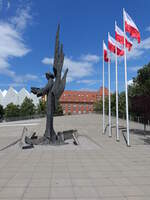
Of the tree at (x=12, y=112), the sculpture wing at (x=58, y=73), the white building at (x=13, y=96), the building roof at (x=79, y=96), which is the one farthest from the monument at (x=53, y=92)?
the building roof at (x=79, y=96)

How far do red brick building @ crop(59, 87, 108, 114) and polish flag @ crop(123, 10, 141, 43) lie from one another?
8244 centimetres

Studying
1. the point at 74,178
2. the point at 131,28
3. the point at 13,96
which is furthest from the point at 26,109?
the point at 74,178

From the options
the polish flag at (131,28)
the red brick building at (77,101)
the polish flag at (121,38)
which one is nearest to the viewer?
the polish flag at (131,28)

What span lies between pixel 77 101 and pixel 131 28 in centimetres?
8600

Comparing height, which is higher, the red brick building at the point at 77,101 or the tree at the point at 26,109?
the red brick building at the point at 77,101

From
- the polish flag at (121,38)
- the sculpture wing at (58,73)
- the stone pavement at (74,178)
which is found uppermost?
the polish flag at (121,38)

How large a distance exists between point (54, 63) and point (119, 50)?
5.03 metres

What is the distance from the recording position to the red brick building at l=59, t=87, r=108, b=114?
95625 mm

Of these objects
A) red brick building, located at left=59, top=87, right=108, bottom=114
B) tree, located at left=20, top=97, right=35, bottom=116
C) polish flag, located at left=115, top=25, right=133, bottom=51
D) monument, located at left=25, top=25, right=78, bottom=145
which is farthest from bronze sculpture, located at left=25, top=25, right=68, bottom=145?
red brick building, located at left=59, top=87, right=108, bottom=114

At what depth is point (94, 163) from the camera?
7.53 m

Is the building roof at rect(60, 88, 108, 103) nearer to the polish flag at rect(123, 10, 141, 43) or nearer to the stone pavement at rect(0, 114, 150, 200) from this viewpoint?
the polish flag at rect(123, 10, 141, 43)

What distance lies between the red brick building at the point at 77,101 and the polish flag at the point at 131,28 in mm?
82443

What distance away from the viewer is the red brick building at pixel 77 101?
95.6m

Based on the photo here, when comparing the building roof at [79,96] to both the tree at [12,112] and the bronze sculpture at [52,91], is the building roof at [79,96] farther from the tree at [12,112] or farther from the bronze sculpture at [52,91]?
the bronze sculpture at [52,91]
